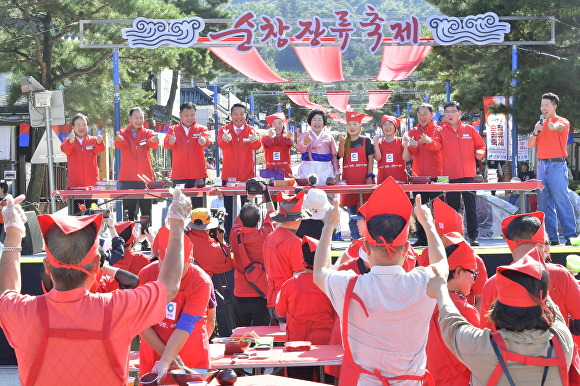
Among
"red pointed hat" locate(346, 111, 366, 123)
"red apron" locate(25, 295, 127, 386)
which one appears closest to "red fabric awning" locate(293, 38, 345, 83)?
"red pointed hat" locate(346, 111, 366, 123)

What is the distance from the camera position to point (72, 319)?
2.83 meters

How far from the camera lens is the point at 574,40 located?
13844 millimetres

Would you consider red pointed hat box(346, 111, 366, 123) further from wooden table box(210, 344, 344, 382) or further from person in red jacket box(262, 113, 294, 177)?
wooden table box(210, 344, 344, 382)

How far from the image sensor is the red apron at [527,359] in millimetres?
2885

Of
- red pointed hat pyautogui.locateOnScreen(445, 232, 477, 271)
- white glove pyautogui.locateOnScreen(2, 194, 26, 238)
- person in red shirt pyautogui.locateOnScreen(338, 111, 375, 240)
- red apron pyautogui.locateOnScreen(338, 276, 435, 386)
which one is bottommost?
red apron pyautogui.locateOnScreen(338, 276, 435, 386)

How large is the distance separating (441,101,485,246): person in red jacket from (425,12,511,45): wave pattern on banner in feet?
7.45

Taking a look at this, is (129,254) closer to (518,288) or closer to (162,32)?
(518,288)

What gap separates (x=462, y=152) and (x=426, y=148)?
1.59 ft

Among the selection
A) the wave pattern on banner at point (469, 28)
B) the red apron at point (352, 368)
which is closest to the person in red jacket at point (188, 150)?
the wave pattern on banner at point (469, 28)

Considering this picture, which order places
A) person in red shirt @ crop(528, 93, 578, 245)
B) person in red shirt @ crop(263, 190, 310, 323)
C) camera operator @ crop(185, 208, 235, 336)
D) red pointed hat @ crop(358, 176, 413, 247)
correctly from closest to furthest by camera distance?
red pointed hat @ crop(358, 176, 413, 247) < person in red shirt @ crop(263, 190, 310, 323) < camera operator @ crop(185, 208, 235, 336) < person in red shirt @ crop(528, 93, 578, 245)

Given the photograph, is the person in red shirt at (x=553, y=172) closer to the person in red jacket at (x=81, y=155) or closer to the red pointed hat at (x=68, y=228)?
the person in red jacket at (x=81, y=155)

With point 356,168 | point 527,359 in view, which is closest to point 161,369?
point 527,359

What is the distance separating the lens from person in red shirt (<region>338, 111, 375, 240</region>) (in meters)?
10.0

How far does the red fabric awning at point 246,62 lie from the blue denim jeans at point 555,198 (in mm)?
5860
